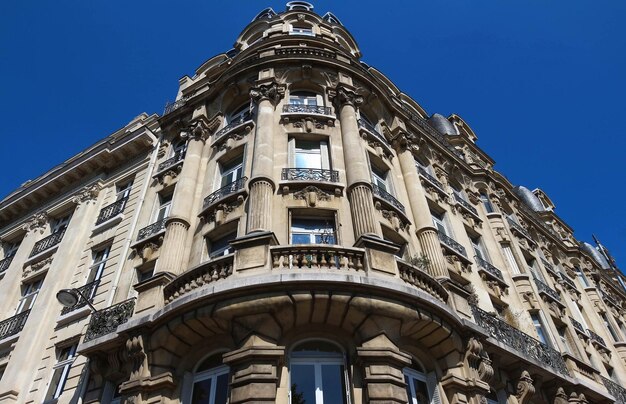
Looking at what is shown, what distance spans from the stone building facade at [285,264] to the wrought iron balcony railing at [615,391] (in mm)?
155

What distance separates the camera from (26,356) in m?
14.8

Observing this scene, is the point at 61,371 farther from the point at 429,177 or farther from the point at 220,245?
the point at 429,177

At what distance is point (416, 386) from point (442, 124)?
72.0 ft

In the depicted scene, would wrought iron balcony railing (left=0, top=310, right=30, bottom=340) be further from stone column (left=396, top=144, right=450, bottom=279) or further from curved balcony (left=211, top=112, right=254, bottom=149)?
stone column (left=396, top=144, right=450, bottom=279)

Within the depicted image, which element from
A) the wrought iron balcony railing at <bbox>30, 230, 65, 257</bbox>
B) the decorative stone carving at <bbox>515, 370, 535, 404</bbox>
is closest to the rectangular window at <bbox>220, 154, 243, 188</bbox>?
the wrought iron balcony railing at <bbox>30, 230, 65, 257</bbox>

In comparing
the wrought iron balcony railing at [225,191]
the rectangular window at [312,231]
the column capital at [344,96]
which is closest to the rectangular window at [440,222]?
the column capital at [344,96]

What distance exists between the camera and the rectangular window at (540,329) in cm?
1769

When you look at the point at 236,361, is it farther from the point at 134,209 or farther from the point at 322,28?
the point at 322,28

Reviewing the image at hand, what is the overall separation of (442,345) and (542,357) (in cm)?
651

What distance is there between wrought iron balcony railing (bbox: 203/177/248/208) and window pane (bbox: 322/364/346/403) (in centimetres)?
634

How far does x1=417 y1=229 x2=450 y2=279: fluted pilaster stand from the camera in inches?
546

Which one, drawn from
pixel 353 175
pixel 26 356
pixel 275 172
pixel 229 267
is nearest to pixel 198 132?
pixel 275 172

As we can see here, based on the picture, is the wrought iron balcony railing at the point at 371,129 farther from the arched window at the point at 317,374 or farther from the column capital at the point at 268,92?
the arched window at the point at 317,374

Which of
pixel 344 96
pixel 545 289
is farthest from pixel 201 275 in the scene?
pixel 545 289
